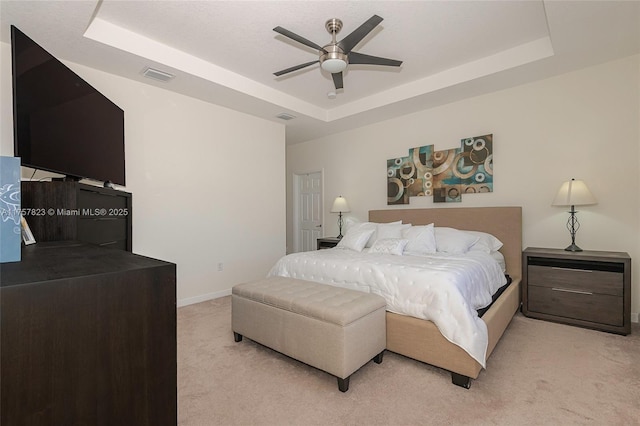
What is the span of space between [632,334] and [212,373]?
Result: 11.5ft

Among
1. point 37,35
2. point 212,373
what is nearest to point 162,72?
point 37,35

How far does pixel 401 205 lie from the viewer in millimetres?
4434

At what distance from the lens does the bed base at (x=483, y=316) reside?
192cm

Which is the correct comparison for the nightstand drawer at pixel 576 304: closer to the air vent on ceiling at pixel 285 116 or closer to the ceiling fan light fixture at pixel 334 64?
the ceiling fan light fixture at pixel 334 64

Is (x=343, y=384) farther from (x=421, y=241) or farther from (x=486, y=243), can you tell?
(x=486, y=243)

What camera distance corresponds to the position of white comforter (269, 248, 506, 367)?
6.30 ft

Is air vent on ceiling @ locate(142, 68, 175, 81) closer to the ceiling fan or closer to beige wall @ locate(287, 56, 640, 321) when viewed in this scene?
the ceiling fan

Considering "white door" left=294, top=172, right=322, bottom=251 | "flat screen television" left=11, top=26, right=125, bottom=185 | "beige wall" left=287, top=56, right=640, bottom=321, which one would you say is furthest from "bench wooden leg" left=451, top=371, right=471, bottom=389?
"white door" left=294, top=172, right=322, bottom=251

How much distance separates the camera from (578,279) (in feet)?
9.23

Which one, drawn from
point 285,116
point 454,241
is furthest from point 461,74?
point 285,116

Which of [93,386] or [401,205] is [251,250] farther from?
[93,386]

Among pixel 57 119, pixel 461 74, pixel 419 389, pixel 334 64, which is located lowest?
pixel 419 389

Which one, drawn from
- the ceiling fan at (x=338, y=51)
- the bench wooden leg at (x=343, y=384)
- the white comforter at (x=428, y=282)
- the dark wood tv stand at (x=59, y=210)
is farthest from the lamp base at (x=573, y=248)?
the dark wood tv stand at (x=59, y=210)

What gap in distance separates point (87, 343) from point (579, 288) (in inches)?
144
